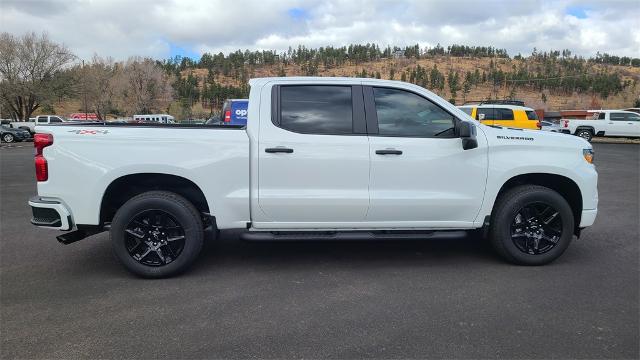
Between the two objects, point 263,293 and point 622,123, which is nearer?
point 263,293

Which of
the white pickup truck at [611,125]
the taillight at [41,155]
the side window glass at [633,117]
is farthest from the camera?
the white pickup truck at [611,125]

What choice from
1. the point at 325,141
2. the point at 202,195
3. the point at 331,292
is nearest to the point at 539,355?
the point at 331,292

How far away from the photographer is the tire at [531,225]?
185 inches

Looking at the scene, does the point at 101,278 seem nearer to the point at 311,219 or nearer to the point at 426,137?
the point at 311,219

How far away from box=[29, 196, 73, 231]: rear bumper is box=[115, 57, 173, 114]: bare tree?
6637cm

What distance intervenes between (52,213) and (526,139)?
4.63m

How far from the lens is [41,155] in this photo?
4.24 meters

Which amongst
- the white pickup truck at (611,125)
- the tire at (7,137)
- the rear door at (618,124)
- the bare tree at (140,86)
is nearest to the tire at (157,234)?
the white pickup truck at (611,125)

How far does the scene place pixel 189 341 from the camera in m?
3.24

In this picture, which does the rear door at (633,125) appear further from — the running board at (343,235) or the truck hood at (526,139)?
the running board at (343,235)

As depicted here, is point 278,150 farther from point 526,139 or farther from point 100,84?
point 100,84

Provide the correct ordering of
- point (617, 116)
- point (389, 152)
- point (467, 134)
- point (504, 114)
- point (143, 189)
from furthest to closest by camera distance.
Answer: point (617, 116) < point (504, 114) < point (143, 189) < point (389, 152) < point (467, 134)

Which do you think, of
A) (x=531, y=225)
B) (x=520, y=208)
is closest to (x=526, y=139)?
(x=520, y=208)

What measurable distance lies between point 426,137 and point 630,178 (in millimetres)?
10518
